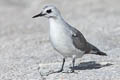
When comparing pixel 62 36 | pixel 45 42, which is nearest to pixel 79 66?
pixel 62 36

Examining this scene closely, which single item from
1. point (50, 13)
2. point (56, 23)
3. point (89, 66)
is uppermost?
point (50, 13)

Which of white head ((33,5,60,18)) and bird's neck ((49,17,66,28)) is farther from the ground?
white head ((33,5,60,18))

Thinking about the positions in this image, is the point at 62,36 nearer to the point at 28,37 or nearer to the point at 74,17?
the point at 28,37

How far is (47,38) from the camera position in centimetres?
1398

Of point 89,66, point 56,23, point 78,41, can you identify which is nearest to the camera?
point 56,23

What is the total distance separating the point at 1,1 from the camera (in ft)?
69.6

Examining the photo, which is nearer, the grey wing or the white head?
the white head

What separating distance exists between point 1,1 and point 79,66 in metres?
11.2

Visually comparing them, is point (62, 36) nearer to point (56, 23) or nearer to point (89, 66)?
point (56, 23)

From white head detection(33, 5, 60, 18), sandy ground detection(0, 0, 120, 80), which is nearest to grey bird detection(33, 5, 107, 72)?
white head detection(33, 5, 60, 18)

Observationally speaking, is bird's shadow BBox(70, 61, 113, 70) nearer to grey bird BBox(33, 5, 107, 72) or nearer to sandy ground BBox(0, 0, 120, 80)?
sandy ground BBox(0, 0, 120, 80)

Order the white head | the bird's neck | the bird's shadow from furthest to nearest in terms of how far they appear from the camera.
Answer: the bird's shadow
the white head
the bird's neck

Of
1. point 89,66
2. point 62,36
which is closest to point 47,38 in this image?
point 89,66

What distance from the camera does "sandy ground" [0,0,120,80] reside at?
32.9ft
